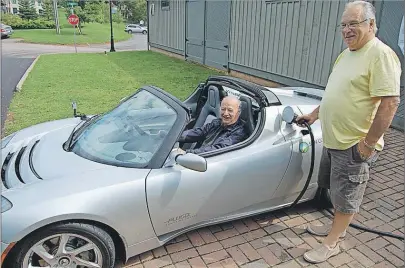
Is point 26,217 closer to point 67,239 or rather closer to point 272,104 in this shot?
point 67,239

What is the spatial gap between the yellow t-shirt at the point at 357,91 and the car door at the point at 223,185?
476 millimetres

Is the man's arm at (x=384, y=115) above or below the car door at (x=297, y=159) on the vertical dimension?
above

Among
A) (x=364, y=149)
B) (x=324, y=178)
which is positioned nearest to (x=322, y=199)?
(x=324, y=178)

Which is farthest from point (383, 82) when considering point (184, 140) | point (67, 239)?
point (67, 239)

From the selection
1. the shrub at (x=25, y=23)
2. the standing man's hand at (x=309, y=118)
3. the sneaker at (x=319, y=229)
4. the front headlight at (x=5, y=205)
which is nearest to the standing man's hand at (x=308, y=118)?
the standing man's hand at (x=309, y=118)

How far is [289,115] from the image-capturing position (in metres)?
2.95

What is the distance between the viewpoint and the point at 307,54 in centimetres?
816

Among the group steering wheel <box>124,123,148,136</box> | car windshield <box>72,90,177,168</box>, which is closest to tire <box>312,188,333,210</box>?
car windshield <box>72,90,177,168</box>

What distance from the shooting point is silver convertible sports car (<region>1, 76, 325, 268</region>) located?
223 cm

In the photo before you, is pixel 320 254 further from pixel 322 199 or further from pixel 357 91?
pixel 357 91

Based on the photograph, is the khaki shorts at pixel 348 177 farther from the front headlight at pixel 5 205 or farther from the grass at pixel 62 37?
the grass at pixel 62 37

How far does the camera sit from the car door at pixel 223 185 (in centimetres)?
252

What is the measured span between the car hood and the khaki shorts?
1749 mm

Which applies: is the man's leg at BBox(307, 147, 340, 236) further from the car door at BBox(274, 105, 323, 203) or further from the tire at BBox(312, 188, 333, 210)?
the tire at BBox(312, 188, 333, 210)
